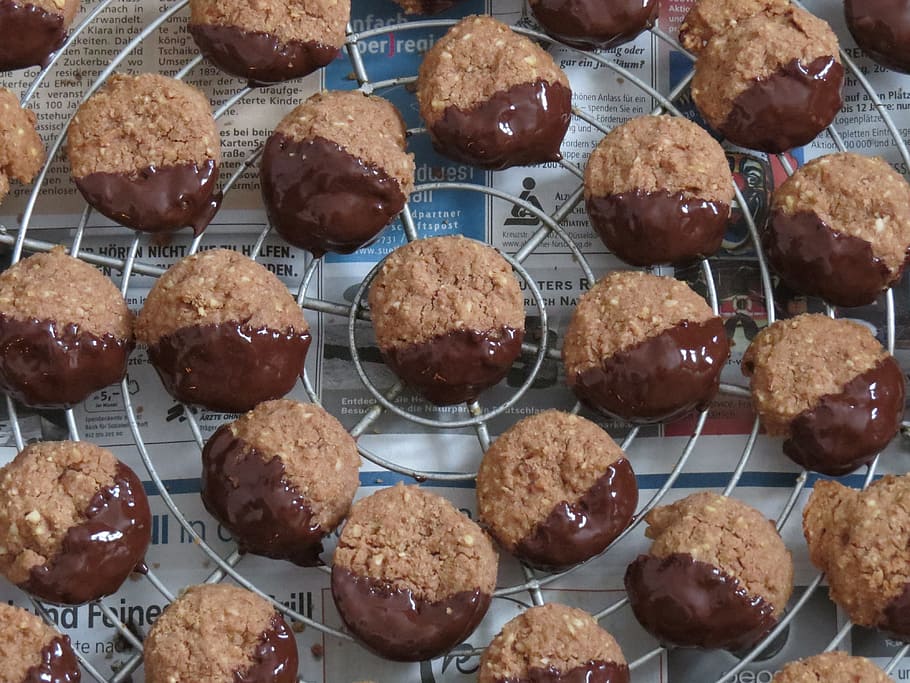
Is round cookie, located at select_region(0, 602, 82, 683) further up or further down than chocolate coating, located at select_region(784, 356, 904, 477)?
further down

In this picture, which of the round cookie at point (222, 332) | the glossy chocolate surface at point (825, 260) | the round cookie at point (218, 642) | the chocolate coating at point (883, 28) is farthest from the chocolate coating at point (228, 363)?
the chocolate coating at point (883, 28)

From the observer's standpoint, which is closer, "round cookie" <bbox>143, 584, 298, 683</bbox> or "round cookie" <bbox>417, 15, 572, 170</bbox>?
"round cookie" <bbox>143, 584, 298, 683</bbox>

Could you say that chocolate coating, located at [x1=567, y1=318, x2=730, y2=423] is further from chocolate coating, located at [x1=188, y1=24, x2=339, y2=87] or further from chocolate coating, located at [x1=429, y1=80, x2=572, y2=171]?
chocolate coating, located at [x1=188, y1=24, x2=339, y2=87]

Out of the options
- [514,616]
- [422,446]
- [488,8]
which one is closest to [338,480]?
[422,446]

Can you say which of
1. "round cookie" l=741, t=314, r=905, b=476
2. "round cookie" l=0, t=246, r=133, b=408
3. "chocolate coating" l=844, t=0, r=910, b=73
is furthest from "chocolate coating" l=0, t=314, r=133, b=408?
"chocolate coating" l=844, t=0, r=910, b=73

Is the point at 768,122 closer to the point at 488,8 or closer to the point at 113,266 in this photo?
the point at 488,8

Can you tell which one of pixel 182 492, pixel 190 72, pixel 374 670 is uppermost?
pixel 190 72

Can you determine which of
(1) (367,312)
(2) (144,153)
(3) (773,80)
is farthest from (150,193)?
(3) (773,80)
